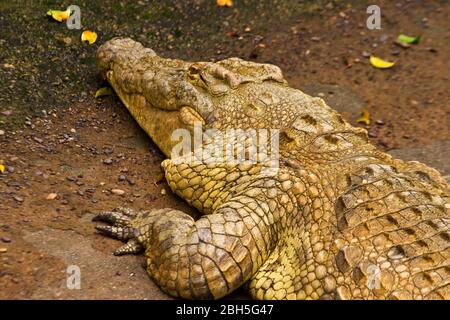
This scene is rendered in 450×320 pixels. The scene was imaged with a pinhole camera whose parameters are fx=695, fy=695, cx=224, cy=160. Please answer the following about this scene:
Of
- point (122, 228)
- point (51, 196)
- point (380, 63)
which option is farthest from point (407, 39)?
point (51, 196)

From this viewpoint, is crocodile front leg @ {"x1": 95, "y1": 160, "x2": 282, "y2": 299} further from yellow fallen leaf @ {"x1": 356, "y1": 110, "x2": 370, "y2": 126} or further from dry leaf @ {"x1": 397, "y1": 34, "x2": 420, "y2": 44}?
dry leaf @ {"x1": 397, "y1": 34, "x2": 420, "y2": 44}

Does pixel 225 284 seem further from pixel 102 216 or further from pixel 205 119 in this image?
pixel 205 119

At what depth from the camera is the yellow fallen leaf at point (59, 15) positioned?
20.1 ft

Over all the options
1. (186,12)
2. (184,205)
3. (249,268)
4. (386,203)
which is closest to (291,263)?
(249,268)

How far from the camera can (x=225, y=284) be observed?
12.9 feet

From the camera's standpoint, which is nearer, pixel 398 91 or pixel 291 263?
pixel 291 263

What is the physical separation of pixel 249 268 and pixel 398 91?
10.2ft

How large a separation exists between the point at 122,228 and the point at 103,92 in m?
1.80

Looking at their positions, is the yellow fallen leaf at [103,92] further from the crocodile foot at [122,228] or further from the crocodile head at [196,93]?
the crocodile foot at [122,228]

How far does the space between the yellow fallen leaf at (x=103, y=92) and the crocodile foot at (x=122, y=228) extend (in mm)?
1575

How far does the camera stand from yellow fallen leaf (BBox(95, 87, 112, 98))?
227 inches

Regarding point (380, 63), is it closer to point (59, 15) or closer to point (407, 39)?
point (407, 39)

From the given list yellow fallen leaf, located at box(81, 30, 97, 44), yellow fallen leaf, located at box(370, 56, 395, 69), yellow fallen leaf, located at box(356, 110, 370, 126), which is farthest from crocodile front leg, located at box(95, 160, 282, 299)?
yellow fallen leaf, located at box(370, 56, 395, 69)
